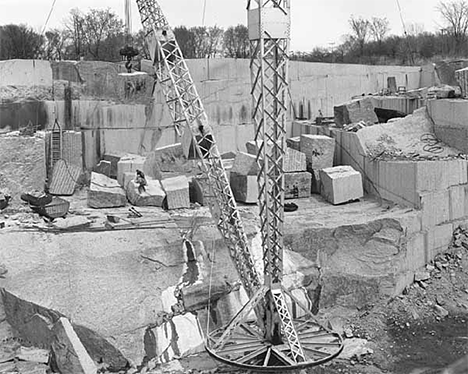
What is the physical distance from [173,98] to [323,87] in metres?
11.4

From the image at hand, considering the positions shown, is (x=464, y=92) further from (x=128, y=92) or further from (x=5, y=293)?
(x=5, y=293)

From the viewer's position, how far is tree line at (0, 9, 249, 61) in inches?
1293

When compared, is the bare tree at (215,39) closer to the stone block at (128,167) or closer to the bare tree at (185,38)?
→ the bare tree at (185,38)

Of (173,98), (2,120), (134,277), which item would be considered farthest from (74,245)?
(2,120)

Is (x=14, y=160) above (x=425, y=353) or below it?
above

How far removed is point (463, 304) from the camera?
14906 millimetres

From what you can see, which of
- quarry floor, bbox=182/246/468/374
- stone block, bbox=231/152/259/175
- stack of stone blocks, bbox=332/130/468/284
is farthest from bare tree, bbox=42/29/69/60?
quarry floor, bbox=182/246/468/374

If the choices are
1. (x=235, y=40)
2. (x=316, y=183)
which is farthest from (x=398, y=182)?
(x=235, y=40)

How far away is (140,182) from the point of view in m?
16.6

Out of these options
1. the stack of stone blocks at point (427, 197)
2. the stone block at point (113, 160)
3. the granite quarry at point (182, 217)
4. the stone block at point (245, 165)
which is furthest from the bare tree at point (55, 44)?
the stack of stone blocks at point (427, 197)

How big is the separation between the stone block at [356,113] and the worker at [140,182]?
7086mm

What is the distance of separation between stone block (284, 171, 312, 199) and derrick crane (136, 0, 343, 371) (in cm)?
479

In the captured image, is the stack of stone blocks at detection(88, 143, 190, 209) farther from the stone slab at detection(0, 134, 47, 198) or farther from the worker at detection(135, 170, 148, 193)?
the stone slab at detection(0, 134, 47, 198)

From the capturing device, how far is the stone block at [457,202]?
53.9 ft
